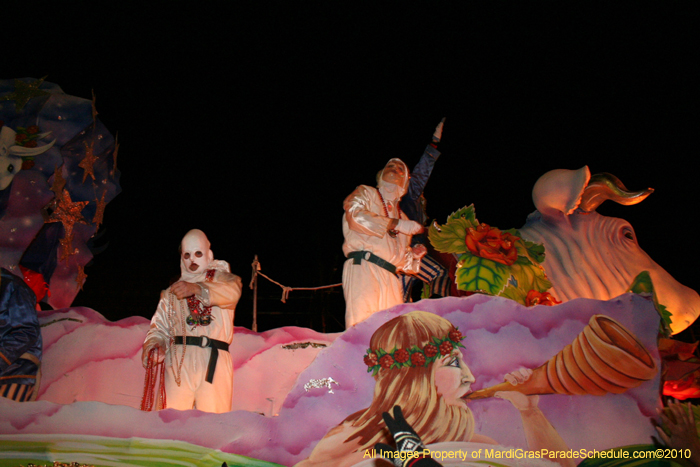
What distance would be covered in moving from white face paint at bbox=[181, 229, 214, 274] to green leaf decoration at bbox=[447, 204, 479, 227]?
75.6 inches

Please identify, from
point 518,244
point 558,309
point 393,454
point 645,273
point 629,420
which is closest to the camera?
point 393,454

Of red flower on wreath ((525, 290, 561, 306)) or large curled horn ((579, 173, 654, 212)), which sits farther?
large curled horn ((579, 173, 654, 212))

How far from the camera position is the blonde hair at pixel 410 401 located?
318 centimetres

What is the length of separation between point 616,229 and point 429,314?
2134 millimetres

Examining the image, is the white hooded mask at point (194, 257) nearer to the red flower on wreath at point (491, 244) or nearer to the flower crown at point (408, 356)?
the flower crown at point (408, 356)

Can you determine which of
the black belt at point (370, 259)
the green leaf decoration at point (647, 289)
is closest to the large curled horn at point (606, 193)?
the green leaf decoration at point (647, 289)

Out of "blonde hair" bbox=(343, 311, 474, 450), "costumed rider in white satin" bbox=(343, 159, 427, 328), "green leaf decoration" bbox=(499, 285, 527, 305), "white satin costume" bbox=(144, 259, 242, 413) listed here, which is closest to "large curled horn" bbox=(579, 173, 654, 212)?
"green leaf decoration" bbox=(499, 285, 527, 305)

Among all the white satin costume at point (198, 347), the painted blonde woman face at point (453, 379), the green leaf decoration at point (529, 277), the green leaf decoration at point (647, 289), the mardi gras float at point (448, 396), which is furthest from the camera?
the green leaf decoration at point (529, 277)

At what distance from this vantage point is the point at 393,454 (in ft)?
7.23

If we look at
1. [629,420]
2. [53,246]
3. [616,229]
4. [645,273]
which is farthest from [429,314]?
[53,246]

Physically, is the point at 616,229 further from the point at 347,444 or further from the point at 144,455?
the point at 144,455

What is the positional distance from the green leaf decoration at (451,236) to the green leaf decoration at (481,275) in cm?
10

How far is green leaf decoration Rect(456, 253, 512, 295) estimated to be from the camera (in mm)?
3994

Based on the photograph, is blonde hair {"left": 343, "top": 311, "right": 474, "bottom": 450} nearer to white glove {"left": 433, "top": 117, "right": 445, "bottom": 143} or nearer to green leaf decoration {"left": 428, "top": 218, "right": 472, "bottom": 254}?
green leaf decoration {"left": 428, "top": 218, "right": 472, "bottom": 254}
